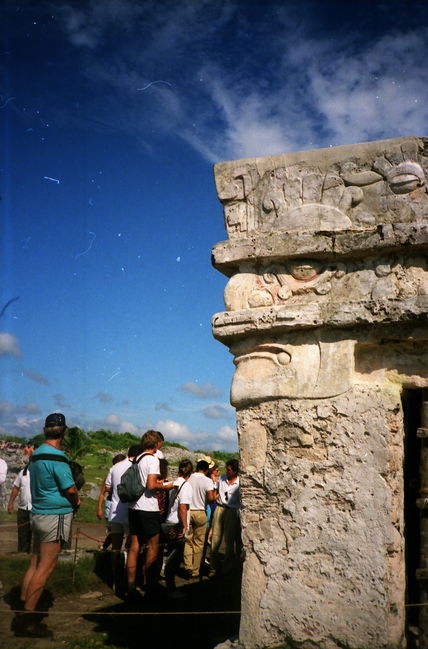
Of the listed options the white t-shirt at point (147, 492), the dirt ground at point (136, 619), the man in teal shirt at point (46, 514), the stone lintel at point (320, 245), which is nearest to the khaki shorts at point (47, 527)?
the man in teal shirt at point (46, 514)

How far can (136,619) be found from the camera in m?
4.48

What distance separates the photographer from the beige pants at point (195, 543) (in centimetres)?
603

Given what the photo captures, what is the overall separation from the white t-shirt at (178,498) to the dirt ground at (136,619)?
0.68 meters

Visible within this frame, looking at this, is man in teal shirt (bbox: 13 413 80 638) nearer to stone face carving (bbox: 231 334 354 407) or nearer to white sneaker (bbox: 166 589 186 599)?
white sneaker (bbox: 166 589 186 599)

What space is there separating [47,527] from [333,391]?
2.38 metres

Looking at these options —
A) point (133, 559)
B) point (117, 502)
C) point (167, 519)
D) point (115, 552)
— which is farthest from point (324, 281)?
point (115, 552)

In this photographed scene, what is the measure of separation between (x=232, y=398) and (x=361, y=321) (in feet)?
2.91

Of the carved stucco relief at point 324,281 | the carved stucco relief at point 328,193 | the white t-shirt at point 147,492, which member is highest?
the carved stucco relief at point 328,193

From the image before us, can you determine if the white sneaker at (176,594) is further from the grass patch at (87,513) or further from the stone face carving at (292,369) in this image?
the grass patch at (87,513)

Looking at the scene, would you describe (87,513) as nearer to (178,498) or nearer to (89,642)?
(178,498)

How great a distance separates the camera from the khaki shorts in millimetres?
4082

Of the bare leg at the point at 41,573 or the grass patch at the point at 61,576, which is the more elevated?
the bare leg at the point at 41,573

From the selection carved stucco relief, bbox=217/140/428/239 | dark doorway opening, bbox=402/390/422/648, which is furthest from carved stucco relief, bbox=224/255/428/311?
dark doorway opening, bbox=402/390/422/648

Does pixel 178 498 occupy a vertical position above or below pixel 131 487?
below
